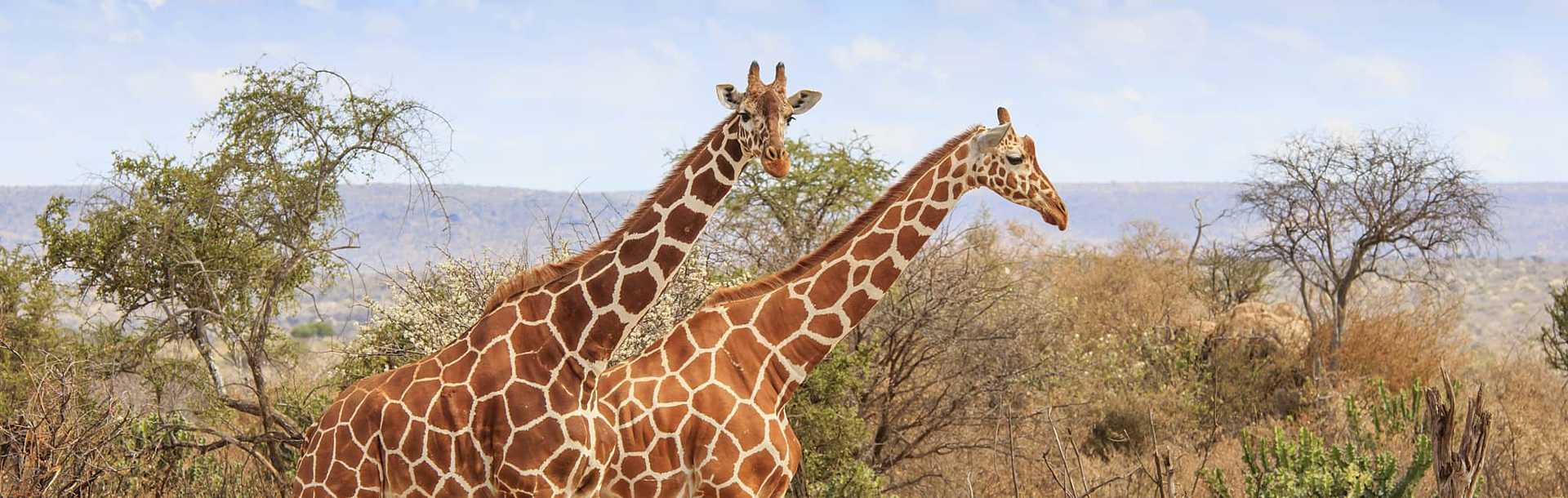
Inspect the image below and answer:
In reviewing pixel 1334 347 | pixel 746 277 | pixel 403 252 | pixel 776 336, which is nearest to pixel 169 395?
pixel 746 277

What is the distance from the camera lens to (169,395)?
13094 mm

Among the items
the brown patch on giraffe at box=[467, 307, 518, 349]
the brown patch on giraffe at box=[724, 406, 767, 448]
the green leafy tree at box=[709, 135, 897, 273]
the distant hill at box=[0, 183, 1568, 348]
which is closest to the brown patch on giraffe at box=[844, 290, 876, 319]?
the brown patch on giraffe at box=[724, 406, 767, 448]

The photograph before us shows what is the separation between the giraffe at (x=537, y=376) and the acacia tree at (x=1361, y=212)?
17.1m

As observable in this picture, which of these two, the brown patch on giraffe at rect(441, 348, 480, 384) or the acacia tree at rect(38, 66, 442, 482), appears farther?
the acacia tree at rect(38, 66, 442, 482)

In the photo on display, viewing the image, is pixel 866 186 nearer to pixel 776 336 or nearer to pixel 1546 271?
pixel 776 336

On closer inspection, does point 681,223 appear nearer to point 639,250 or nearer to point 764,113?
point 639,250

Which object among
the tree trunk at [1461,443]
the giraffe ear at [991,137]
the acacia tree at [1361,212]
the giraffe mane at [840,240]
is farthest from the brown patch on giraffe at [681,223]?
the acacia tree at [1361,212]

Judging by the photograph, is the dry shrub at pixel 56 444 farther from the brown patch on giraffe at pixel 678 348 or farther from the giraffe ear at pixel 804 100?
the giraffe ear at pixel 804 100

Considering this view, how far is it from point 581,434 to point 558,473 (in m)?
0.21

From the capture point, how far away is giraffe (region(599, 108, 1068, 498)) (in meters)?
6.68

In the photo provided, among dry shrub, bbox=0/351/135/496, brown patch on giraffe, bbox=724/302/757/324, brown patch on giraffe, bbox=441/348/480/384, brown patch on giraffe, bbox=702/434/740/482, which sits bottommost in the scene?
dry shrub, bbox=0/351/135/496

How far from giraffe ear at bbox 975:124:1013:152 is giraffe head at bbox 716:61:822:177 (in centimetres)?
92

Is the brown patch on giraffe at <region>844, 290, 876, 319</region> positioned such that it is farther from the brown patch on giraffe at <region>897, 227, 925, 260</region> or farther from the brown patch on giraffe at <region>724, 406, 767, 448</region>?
the brown patch on giraffe at <region>724, 406, 767, 448</region>

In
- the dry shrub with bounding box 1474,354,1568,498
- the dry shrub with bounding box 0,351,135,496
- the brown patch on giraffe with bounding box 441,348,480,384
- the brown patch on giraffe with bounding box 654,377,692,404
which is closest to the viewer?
the brown patch on giraffe with bounding box 441,348,480,384
